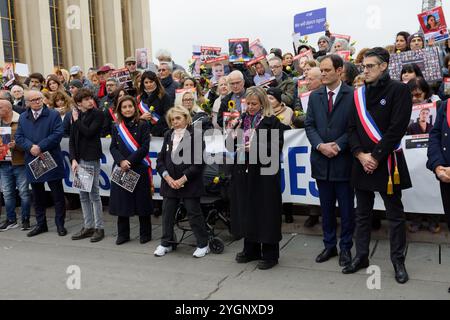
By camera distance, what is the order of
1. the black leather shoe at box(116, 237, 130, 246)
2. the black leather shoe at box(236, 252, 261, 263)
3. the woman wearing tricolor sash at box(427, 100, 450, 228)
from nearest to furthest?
the woman wearing tricolor sash at box(427, 100, 450, 228)
the black leather shoe at box(236, 252, 261, 263)
the black leather shoe at box(116, 237, 130, 246)

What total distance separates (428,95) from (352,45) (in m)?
4.28

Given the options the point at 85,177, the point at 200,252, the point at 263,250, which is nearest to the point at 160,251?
the point at 200,252

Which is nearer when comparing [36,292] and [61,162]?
[36,292]

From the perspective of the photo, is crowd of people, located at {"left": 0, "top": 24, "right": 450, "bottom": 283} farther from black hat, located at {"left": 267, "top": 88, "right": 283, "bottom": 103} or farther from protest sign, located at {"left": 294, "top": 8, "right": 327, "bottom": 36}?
protest sign, located at {"left": 294, "top": 8, "right": 327, "bottom": 36}

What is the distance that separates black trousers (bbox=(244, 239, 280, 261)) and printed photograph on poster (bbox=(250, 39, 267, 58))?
4759 millimetres

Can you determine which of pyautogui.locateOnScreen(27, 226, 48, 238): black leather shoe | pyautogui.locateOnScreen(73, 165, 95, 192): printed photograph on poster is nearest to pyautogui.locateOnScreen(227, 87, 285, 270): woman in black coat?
pyautogui.locateOnScreen(73, 165, 95, 192): printed photograph on poster

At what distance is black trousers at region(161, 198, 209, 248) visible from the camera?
557 centimetres

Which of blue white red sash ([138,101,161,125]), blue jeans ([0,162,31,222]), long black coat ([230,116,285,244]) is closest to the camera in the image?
long black coat ([230,116,285,244])

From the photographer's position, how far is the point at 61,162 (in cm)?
680

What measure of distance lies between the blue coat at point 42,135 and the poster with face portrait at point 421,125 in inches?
178

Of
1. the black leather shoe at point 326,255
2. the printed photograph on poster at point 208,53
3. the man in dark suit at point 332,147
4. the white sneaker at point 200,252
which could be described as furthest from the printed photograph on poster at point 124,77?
the black leather shoe at point 326,255
